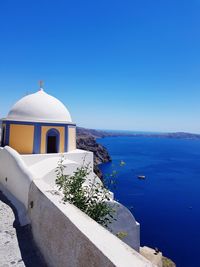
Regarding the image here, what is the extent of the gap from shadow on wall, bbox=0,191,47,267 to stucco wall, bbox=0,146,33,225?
0.18 meters

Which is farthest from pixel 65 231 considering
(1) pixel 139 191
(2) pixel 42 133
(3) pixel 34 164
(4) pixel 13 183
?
(1) pixel 139 191

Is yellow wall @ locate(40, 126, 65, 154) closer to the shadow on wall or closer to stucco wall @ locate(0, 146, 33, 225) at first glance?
stucco wall @ locate(0, 146, 33, 225)

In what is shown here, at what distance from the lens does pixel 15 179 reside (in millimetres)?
7160

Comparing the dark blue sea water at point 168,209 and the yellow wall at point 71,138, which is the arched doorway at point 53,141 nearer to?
the yellow wall at point 71,138

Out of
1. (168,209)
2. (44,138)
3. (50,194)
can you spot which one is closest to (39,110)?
(44,138)

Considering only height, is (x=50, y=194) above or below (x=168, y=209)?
above

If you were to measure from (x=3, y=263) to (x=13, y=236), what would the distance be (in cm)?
95

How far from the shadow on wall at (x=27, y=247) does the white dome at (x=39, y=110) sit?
19.9 feet

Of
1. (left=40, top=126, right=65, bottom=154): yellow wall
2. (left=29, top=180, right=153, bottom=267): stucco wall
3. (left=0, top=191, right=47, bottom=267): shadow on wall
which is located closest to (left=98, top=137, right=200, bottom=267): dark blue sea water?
(left=40, top=126, right=65, bottom=154): yellow wall

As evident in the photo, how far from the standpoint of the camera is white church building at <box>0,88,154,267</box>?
2904 millimetres

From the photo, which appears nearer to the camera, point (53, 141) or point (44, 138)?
point (44, 138)

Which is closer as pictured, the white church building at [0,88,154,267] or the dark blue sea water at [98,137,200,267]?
the white church building at [0,88,154,267]

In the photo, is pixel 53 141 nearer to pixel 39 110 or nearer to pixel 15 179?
pixel 39 110

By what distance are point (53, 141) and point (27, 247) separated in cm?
699
